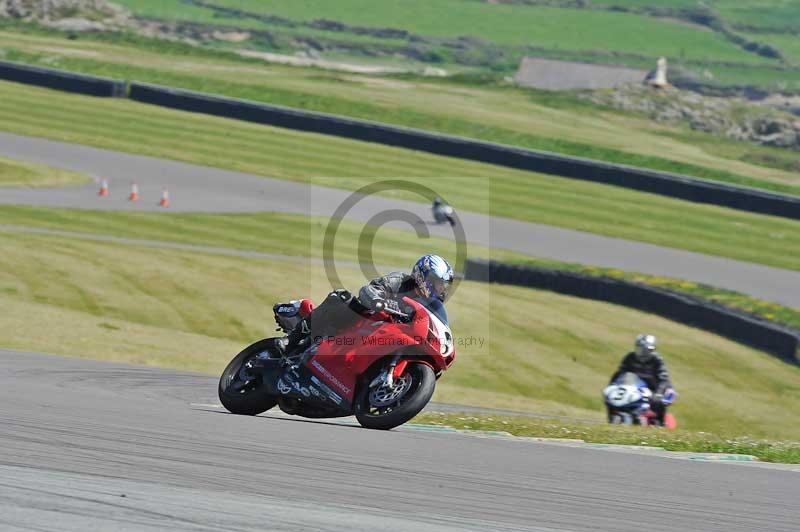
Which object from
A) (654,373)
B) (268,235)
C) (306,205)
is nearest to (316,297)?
(268,235)

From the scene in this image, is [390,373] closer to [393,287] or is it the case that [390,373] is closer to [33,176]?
[393,287]

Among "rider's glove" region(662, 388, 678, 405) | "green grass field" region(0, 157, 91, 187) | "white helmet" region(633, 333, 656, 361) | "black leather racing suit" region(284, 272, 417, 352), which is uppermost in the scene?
"black leather racing suit" region(284, 272, 417, 352)

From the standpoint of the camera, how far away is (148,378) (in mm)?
14484

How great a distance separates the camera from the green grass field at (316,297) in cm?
1875

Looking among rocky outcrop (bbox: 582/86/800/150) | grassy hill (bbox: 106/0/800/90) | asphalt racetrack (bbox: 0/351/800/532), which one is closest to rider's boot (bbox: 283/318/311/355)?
asphalt racetrack (bbox: 0/351/800/532)

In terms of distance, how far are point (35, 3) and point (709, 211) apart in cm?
4946

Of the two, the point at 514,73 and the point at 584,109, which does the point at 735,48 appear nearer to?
the point at 514,73

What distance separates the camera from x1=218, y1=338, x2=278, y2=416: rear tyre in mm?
10609

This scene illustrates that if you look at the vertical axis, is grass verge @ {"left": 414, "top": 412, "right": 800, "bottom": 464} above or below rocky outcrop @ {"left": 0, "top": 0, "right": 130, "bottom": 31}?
above

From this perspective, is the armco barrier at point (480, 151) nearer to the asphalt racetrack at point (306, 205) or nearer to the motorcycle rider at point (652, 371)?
the asphalt racetrack at point (306, 205)

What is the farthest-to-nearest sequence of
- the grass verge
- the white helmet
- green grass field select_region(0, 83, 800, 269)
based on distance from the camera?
1. green grass field select_region(0, 83, 800, 269)
2. the white helmet
3. the grass verge

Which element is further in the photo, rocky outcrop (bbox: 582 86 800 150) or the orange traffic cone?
rocky outcrop (bbox: 582 86 800 150)

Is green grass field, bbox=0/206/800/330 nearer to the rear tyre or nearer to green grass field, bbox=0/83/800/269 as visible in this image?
green grass field, bbox=0/83/800/269

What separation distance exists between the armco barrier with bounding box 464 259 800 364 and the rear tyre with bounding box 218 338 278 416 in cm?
1491
